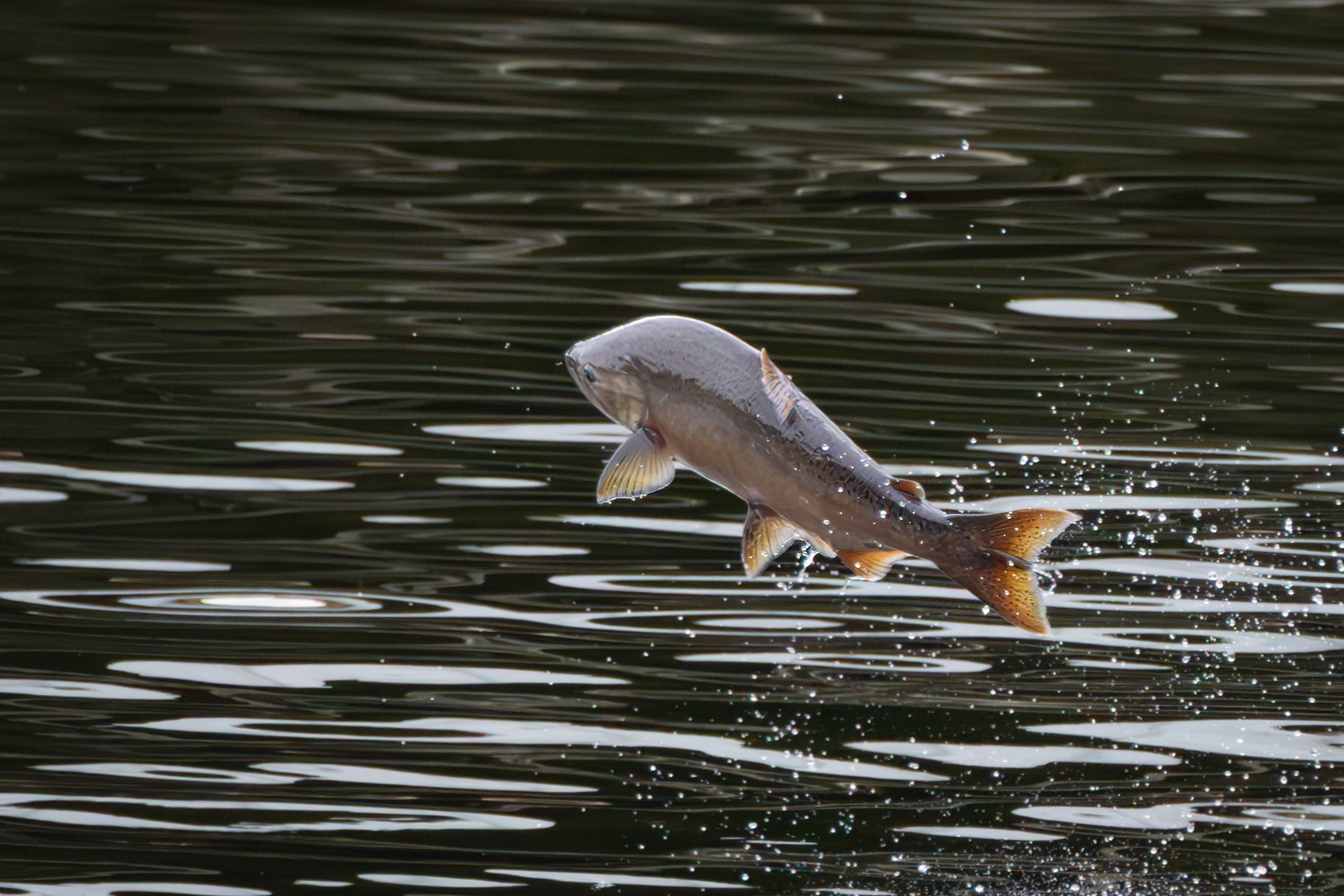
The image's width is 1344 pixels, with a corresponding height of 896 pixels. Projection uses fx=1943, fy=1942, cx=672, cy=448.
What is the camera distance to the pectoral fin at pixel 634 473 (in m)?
3.59

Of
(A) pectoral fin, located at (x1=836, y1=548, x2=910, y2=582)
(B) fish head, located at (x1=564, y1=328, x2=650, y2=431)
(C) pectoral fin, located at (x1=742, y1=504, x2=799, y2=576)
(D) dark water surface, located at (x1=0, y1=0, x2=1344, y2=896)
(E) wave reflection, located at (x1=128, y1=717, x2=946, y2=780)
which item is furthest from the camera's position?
(E) wave reflection, located at (x1=128, y1=717, x2=946, y2=780)

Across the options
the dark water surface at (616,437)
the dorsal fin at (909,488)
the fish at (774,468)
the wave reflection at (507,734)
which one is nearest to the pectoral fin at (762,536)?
the fish at (774,468)

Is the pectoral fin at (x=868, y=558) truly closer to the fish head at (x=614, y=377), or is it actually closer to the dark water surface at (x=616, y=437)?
the fish head at (x=614, y=377)

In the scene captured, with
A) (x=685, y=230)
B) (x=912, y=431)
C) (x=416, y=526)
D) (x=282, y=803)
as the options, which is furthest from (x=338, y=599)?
(x=685, y=230)

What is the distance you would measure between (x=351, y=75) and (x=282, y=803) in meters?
5.67

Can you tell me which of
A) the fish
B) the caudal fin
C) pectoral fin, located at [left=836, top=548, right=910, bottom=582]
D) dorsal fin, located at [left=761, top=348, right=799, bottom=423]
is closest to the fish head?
the fish

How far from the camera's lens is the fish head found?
366 cm

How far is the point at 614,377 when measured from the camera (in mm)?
3689

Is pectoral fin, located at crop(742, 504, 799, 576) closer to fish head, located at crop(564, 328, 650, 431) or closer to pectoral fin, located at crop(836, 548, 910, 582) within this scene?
pectoral fin, located at crop(836, 548, 910, 582)

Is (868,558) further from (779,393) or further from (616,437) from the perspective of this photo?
(616,437)

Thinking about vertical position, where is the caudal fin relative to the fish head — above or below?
below

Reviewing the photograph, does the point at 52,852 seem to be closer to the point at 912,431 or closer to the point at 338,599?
the point at 338,599

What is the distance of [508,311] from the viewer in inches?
272

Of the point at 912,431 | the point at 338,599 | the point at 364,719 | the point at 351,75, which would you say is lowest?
the point at 364,719
